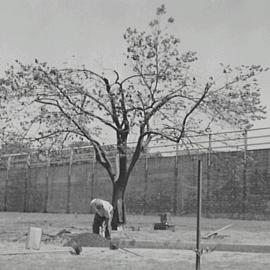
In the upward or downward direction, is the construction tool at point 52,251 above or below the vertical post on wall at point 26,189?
below

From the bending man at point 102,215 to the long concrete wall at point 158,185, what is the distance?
761cm

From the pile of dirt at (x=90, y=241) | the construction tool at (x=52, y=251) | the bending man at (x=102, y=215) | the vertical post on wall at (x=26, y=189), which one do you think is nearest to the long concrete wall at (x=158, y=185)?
the vertical post on wall at (x=26, y=189)

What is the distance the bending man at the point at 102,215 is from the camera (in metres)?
14.3

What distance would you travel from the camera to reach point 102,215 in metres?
14.5

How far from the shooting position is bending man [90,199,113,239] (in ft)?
46.8

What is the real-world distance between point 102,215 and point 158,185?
733 inches

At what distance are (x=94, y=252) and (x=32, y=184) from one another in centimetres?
3289

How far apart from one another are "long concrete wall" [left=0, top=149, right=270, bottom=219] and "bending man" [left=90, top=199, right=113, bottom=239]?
25.0 ft

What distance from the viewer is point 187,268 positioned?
9.44 meters

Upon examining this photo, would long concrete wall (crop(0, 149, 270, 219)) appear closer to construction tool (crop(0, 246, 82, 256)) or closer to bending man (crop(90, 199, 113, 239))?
bending man (crop(90, 199, 113, 239))

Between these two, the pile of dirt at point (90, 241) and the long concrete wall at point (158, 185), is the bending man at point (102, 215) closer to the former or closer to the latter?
the pile of dirt at point (90, 241)

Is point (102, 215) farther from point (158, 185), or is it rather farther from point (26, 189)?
point (26, 189)

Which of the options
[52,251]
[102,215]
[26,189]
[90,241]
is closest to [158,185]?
[26,189]

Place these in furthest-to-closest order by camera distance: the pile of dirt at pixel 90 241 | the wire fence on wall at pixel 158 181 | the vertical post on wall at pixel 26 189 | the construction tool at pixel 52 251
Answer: the vertical post on wall at pixel 26 189 → the wire fence on wall at pixel 158 181 → the pile of dirt at pixel 90 241 → the construction tool at pixel 52 251
